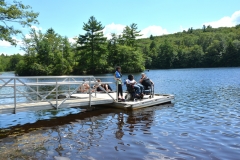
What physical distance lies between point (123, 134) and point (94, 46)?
60281 mm

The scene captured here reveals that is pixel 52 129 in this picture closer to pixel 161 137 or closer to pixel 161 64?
pixel 161 137

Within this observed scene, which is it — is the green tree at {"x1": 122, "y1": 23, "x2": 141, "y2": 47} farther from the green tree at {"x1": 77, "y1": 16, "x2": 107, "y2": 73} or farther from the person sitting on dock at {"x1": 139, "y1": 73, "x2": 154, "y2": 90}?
the person sitting on dock at {"x1": 139, "y1": 73, "x2": 154, "y2": 90}

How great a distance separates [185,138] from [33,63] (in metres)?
69.4

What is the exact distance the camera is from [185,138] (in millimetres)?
8242

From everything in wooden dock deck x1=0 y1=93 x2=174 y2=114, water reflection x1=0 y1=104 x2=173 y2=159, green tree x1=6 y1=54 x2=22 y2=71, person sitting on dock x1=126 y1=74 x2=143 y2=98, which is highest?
green tree x1=6 y1=54 x2=22 y2=71

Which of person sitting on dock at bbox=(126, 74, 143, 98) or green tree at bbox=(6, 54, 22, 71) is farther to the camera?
green tree at bbox=(6, 54, 22, 71)

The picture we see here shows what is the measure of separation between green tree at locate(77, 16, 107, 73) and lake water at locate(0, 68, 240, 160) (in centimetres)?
5418

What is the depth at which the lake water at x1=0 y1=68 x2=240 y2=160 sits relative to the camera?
22.8 feet

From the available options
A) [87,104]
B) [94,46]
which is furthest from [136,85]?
[94,46]

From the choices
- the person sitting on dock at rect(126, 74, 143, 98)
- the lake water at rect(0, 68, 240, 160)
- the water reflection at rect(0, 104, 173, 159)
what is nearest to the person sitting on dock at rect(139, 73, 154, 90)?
the person sitting on dock at rect(126, 74, 143, 98)

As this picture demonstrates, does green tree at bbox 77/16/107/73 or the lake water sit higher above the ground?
green tree at bbox 77/16/107/73

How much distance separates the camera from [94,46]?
222ft

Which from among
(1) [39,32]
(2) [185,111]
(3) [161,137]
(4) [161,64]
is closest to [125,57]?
(1) [39,32]

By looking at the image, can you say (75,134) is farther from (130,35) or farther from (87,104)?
(130,35)
